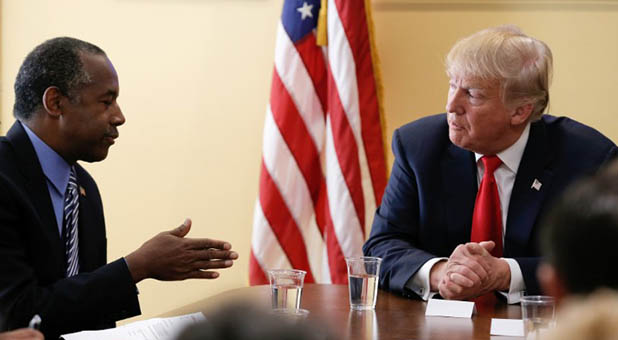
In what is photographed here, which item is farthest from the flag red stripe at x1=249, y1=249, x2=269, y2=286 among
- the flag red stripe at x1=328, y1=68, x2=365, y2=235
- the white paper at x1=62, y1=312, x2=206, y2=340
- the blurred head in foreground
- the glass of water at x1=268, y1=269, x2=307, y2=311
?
the blurred head in foreground

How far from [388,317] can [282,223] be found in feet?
5.75

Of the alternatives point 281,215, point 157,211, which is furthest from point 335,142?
point 157,211

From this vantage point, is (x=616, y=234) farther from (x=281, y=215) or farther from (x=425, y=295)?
(x=281, y=215)

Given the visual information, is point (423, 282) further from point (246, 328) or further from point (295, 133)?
point (246, 328)

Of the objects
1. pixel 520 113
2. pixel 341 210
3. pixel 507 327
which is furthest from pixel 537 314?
pixel 341 210

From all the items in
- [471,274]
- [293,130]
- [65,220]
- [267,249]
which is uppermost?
[293,130]

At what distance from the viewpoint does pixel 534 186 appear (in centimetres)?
252

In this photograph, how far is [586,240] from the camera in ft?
2.69

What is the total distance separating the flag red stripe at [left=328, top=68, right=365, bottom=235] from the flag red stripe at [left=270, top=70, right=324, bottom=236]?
→ 0.15 meters

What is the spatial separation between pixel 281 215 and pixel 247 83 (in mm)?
764

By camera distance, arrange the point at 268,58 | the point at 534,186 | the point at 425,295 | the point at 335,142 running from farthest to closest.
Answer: the point at 268,58
the point at 335,142
the point at 534,186
the point at 425,295

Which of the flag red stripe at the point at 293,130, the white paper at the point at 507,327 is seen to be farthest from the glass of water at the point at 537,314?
the flag red stripe at the point at 293,130

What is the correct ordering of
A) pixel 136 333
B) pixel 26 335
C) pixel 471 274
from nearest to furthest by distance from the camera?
pixel 26 335
pixel 136 333
pixel 471 274

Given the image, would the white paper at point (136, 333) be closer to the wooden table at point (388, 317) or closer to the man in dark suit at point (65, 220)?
the wooden table at point (388, 317)
